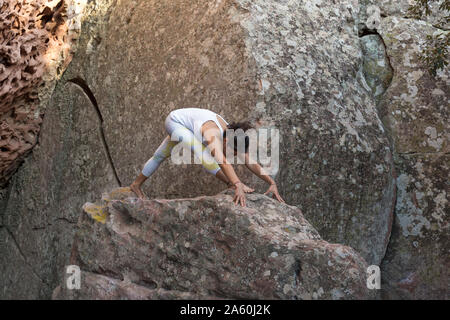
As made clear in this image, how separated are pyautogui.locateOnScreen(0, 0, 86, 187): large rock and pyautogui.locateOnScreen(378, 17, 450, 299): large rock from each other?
4217 millimetres

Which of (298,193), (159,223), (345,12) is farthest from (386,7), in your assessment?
(159,223)

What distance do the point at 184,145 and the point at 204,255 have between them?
1.14m

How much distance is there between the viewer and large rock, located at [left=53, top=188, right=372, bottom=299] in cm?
312

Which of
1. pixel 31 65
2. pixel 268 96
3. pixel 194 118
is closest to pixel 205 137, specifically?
pixel 194 118

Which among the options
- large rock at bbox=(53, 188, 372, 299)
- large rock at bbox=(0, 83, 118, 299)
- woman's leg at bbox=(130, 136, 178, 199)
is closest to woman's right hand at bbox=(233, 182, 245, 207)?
large rock at bbox=(53, 188, 372, 299)

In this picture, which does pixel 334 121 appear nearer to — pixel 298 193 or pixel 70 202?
pixel 298 193

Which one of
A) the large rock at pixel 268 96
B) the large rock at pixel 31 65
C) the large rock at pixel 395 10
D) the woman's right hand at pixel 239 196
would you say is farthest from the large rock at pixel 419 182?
the large rock at pixel 31 65

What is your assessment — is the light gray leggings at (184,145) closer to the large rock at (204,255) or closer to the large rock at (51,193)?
the large rock at (204,255)

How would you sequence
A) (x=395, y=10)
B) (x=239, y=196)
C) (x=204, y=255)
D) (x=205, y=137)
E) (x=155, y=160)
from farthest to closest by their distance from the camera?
(x=395, y=10) → (x=155, y=160) → (x=205, y=137) → (x=239, y=196) → (x=204, y=255)

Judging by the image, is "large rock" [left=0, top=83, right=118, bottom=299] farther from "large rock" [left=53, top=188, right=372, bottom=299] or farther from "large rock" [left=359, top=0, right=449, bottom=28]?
"large rock" [left=359, top=0, right=449, bottom=28]

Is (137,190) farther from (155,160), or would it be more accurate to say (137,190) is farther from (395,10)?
(395,10)

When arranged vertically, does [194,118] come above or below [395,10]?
below

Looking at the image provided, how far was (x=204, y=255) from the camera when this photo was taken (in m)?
3.36
